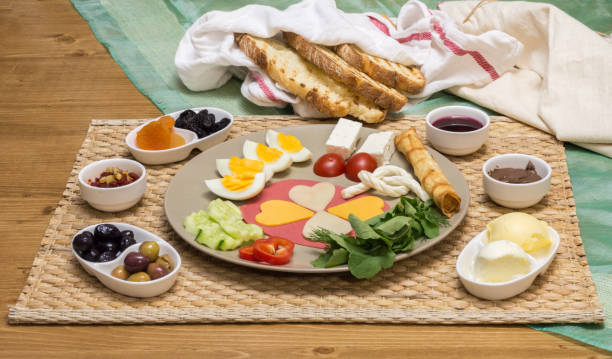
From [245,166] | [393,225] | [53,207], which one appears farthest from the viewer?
[53,207]

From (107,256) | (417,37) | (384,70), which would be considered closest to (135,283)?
(107,256)

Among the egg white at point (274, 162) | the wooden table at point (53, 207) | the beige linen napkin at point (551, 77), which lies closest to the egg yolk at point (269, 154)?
the egg white at point (274, 162)

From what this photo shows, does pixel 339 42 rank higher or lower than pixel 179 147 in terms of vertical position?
higher

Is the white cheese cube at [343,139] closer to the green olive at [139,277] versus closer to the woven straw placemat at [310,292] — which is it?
the woven straw placemat at [310,292]

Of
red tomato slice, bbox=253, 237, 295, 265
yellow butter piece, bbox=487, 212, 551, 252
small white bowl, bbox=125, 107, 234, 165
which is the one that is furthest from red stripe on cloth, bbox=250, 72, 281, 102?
yellow butter piece, bbox=487, 212, 551, 252

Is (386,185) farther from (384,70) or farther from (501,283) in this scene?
(384,70)

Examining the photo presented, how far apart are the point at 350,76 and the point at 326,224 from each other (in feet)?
2.85

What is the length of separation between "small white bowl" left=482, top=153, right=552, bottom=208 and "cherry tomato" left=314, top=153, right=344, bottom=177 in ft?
1.53

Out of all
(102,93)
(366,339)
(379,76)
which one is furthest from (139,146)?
(366,339)

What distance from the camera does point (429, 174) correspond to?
2285mm

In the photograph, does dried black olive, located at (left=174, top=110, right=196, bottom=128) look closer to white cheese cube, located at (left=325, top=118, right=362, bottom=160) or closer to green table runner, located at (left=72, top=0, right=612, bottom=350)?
green table runner, located at (left=72, top=0, right=612, bottom=350)

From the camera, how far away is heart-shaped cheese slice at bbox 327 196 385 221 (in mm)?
2180

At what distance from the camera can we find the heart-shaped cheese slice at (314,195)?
7.40 feet

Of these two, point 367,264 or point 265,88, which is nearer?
point 367,264
